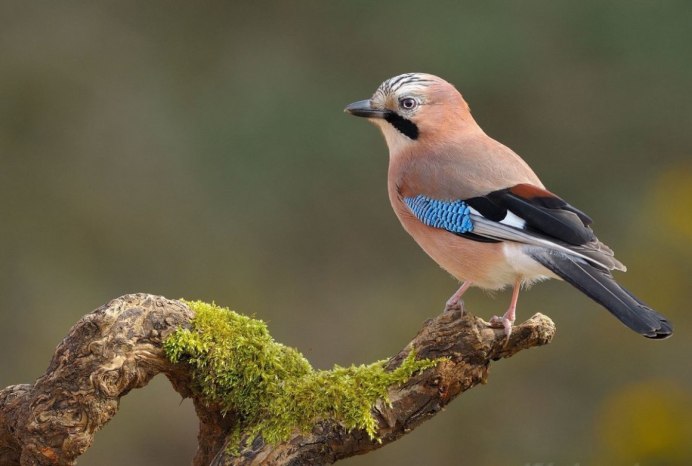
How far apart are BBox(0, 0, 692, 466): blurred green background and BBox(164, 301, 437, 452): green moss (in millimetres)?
4917

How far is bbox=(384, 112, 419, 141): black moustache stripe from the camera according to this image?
642 centimetres

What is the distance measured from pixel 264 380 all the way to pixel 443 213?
1461 mm

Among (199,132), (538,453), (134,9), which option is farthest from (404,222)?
(134,9)

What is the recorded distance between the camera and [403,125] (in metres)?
6.45

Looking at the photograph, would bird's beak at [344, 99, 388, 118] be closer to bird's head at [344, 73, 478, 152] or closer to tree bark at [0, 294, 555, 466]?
bird's head at [344, 73, 478, 152]

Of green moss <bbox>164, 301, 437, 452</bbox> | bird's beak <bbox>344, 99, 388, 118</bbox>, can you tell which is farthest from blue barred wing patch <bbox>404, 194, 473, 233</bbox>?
green moss <bbox>164, 301, 437, 452</bbox>

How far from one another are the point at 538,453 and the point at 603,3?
517 centimetres

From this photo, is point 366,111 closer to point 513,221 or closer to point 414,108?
A: point 414,108

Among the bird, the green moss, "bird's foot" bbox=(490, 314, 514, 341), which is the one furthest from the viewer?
the bird

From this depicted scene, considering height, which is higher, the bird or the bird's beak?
the bird's beak

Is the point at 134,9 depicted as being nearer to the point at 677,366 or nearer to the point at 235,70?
the point at 235,70

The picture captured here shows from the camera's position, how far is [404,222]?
618cm

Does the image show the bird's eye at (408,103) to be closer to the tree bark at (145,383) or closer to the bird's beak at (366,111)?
the bird's beak at (366,111)

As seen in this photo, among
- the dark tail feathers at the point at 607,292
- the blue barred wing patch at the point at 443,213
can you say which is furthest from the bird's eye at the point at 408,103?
the dark tail feathers at the point at 607,292
